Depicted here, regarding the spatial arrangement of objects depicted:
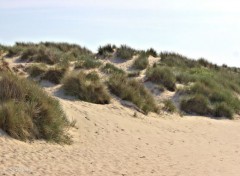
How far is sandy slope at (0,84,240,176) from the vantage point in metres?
9.98

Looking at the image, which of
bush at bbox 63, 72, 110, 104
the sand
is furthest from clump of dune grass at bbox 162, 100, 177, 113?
bush at bbox 63, 72, 110, 104

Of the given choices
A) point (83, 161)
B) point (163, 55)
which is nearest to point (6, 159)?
point (83, 161)

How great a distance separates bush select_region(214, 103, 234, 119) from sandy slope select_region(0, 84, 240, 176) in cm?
235

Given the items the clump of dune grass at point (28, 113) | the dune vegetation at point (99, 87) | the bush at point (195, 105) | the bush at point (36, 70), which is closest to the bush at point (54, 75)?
the dune vegetation at point (99, 87)

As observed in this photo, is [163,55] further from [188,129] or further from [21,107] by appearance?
[21,107]

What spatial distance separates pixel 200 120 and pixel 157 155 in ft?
25.1

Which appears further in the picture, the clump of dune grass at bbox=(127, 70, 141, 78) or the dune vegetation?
the clump of dune grass at bbox=(127, 70, 141, 78)

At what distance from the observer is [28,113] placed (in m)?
11.7

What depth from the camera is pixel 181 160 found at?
12.6m

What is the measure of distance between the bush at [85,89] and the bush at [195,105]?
484 centimetres

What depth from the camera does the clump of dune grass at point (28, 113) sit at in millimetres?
10977

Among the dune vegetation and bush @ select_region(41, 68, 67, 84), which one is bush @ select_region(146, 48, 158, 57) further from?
bush @ select_region(41, 68, 67, 84)

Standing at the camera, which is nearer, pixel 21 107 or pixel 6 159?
pixel 6 159

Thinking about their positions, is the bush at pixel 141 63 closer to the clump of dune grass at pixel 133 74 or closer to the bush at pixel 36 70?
the clump of dune grass at pixel 133 74
